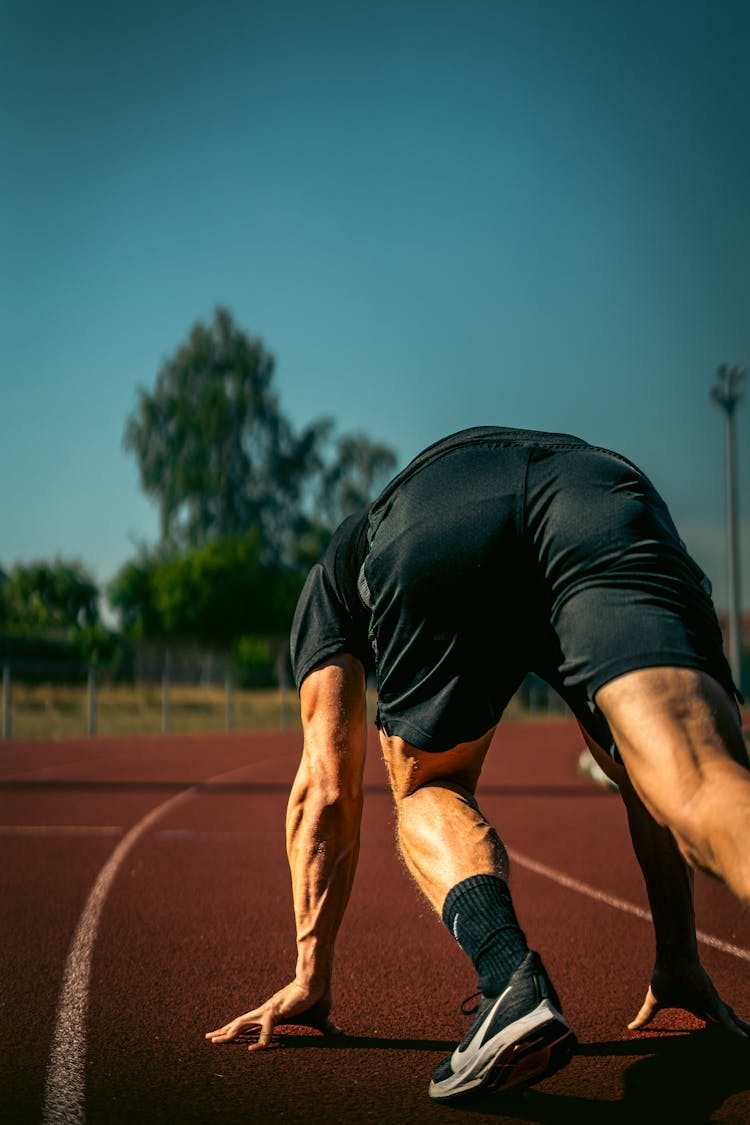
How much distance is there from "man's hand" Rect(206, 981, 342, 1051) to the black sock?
2.87 ft

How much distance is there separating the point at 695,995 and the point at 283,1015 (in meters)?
1.15

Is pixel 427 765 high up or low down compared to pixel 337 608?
down

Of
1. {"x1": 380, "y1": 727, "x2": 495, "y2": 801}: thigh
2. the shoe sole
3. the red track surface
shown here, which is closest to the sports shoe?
the shoe sole

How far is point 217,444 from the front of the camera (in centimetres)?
4503

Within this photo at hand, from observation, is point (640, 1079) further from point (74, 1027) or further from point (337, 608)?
point (74, 1027)

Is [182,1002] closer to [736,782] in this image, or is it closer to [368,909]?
[368,909]

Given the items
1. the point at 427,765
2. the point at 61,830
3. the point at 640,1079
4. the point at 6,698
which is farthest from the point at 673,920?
the point at 6,698

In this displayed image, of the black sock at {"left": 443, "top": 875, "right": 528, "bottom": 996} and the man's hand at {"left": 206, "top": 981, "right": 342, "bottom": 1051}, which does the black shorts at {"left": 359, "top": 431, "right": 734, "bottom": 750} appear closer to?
the black sock at {"left": 443, "top": 875, "right": 528, "bottom": 996}

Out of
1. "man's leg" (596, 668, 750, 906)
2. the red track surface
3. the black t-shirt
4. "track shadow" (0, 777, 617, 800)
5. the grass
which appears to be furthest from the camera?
the grass

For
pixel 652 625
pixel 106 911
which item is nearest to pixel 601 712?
pixel 652 625

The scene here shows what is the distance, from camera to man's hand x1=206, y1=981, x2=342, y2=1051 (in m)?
3.26

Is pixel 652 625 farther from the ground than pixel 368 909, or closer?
farther from the ground

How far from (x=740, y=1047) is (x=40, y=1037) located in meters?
1.97

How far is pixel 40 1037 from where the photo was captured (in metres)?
3.42
